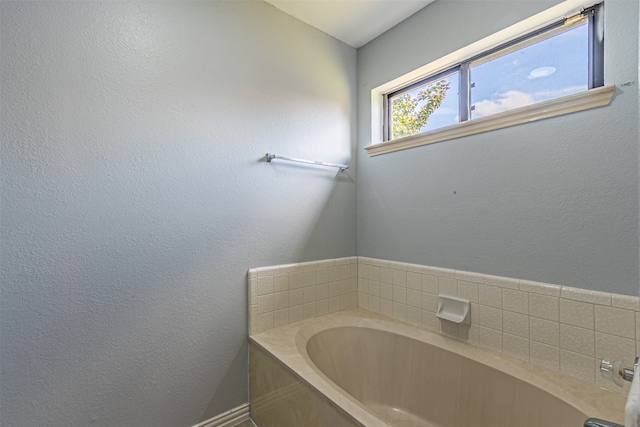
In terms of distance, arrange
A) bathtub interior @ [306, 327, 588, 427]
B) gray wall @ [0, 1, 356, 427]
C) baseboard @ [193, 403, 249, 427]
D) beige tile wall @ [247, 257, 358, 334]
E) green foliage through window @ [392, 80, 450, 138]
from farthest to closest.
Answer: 1. green foliage through window @ [392, 80, 450, 138]
2. beige tile wall @ [247, 257, 358, 334]
3. baseboard @ [193, 403, 249, 427]
4. bathtub interior @ [306, 327, 588, 427]
5. gray wall @ [0, 1, 356, 427]

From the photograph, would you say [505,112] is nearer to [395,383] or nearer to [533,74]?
[533,74]

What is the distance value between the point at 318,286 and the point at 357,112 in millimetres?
1363

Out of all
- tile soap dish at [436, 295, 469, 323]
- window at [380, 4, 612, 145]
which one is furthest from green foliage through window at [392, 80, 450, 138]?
tile soap dish at [436, 295, 469, 323]

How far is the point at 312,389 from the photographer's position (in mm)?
1235

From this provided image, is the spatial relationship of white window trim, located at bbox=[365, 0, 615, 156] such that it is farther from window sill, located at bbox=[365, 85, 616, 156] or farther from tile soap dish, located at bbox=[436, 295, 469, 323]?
tile soap dish, located at bbox=[436, 295, 469, 323]

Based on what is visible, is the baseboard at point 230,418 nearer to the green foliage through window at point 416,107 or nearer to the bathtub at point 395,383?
the bathtub at point 395,383

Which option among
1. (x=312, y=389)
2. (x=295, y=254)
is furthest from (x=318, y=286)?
(x=312, y=389)

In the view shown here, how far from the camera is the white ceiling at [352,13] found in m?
1.81

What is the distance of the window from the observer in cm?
133

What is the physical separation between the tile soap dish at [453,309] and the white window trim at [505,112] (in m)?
0.94

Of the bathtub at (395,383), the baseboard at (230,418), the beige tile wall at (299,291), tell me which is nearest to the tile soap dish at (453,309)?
the bathtub at (395,383)

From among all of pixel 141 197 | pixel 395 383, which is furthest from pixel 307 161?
pixel 395 383

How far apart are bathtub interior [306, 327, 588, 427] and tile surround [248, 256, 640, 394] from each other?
0.18 m

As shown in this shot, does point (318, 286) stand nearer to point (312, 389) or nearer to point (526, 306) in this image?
point (312, 389)
